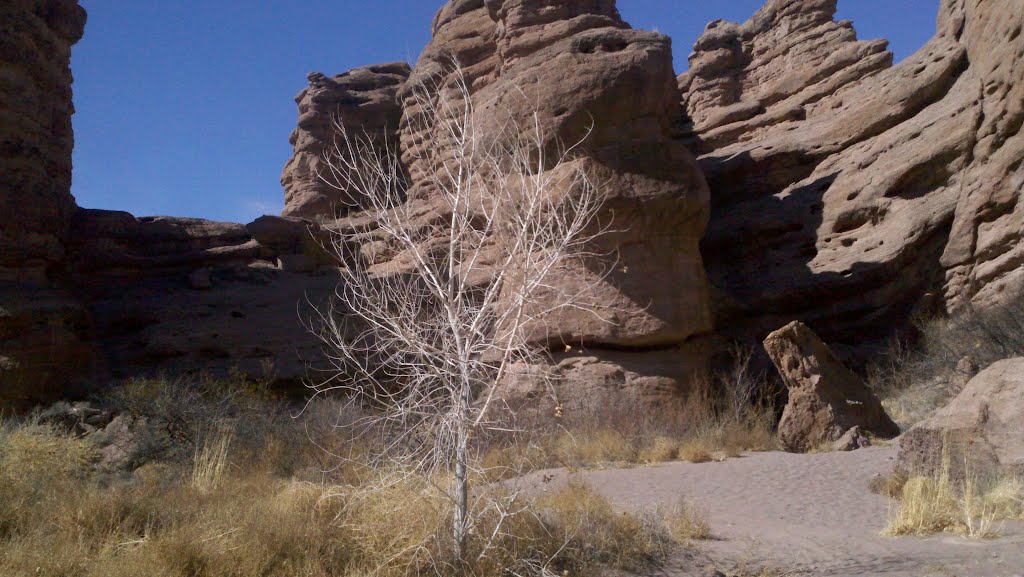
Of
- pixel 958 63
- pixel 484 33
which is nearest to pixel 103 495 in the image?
pixel 958 63

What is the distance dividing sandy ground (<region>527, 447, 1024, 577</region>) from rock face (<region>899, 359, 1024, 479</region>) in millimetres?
653

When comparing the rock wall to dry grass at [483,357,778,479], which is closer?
dry grass at [483,357,778,479]

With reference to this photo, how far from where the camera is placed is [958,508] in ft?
19.9

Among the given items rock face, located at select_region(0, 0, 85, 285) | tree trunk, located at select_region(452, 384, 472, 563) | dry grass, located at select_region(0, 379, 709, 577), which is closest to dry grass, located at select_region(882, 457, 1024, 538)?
dry grass, located at select_region(0, 379, 709, 577)

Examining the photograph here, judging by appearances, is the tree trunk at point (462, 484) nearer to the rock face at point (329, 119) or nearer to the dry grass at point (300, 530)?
the dry grass at point (300, 530)

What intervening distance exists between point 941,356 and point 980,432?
7.07 m

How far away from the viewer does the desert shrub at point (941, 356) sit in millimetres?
10992

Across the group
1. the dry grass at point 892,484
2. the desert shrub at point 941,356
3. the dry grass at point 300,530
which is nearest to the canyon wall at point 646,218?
the desert shrub at point 941,356

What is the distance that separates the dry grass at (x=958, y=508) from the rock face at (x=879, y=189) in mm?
7509

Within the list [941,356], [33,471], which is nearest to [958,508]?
[941,356]

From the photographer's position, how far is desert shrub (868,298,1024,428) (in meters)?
11.0

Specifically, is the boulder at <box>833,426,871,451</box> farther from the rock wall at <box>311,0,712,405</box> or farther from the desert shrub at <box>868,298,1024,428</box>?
the rock wall at <box>311,0,712,405</box>

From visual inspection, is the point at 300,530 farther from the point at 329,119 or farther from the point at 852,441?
the point at 329,119

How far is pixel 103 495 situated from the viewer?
604 cm
